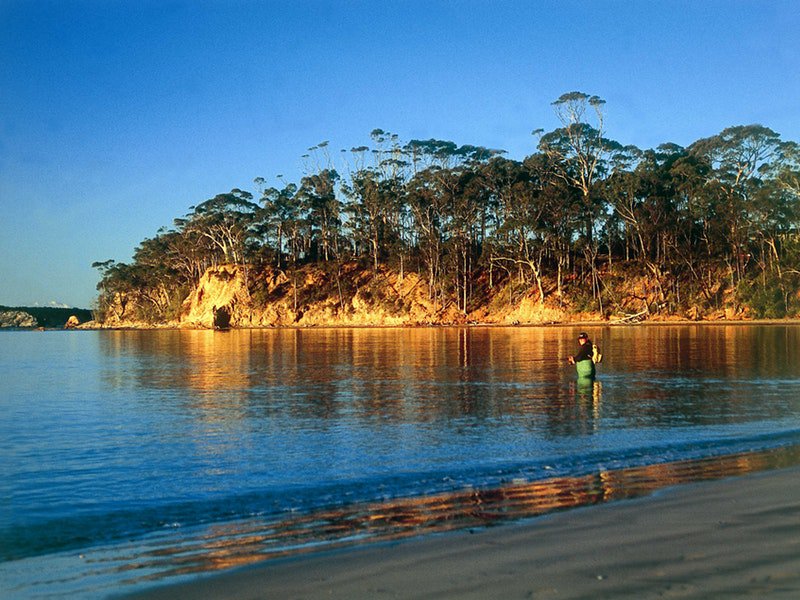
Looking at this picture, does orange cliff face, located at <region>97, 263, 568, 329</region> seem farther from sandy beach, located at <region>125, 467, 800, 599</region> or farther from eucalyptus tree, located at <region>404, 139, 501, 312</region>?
sandy beach, located at <region>125, 467, 800, 599</region>

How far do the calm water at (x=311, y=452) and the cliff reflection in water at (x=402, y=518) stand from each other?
40 mm

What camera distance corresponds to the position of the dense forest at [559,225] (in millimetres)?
74375

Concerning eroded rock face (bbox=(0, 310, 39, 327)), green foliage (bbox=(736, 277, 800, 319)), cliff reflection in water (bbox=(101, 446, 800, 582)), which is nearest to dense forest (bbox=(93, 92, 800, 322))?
green foliage (bbox=(736, 277, 800, 319))

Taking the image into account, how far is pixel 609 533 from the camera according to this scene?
7.05m

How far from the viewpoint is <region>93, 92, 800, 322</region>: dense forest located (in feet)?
244

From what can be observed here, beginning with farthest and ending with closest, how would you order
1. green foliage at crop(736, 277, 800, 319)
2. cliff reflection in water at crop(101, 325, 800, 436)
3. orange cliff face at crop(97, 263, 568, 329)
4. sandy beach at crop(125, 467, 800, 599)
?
orange cliff face at crop(97, 263, 568, 329) → green foliage at crop(736, 277, 800, 319) → cliff reflection in water at crop(101, 325, 800, 436) → sandy beach at crop(125, 467, 800, 599)

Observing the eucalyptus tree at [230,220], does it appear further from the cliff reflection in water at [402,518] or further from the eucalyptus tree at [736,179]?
the cliff reflection in water at [402,518]

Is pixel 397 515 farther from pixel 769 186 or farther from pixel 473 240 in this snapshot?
pixel 473 240

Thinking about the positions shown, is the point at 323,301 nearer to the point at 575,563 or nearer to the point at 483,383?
the point at 483,383

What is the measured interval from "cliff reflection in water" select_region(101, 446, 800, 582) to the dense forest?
6716cm

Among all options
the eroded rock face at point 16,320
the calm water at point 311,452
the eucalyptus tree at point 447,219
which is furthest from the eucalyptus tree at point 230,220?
the eroded rock face at point 16,320

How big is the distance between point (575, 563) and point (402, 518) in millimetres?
2544

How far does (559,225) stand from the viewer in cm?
8275

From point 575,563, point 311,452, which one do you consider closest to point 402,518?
point 575,563
